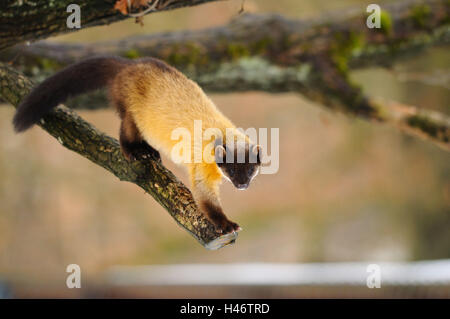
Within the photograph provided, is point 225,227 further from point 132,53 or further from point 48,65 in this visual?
point 48,65

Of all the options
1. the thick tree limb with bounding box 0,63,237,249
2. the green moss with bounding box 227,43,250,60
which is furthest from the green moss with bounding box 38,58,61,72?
the green moss with bounding box 227,43,250,60

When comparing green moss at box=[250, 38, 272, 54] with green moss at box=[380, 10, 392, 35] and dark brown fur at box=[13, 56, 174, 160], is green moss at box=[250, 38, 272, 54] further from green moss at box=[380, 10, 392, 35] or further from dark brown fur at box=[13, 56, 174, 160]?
dark brown fur at box=[13, 56, 174, 160]

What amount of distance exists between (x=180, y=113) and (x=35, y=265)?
6018 mm

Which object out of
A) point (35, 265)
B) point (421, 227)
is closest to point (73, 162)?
point (35, 265)

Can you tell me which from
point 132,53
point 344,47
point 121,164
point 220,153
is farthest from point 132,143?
point 344,47

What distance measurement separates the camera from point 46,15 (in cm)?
263

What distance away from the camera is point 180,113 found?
8.41ft

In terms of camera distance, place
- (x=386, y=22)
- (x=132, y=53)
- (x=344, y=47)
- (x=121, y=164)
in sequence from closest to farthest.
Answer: (x=121, y=164) < (x=132, y=53) < (x=344, y=47) < (x=386, y=22)

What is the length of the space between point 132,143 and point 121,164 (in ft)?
0.48

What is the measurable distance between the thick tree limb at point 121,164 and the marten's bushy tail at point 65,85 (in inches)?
5.1

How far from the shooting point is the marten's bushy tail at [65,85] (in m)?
2.64

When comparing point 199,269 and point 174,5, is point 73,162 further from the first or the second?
point 174,5

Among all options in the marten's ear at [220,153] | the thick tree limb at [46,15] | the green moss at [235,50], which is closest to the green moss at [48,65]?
the thick tree limb at [46,15]
